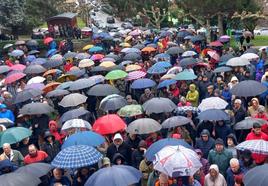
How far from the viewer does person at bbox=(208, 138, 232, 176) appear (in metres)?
9.38

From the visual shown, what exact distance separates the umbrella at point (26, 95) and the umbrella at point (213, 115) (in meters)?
5.60

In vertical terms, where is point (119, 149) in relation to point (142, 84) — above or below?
above

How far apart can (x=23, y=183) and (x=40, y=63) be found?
13393 millimetres

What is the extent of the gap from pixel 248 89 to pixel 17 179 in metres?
7.00

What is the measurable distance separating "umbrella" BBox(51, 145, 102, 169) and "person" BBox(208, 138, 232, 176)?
2106 mm

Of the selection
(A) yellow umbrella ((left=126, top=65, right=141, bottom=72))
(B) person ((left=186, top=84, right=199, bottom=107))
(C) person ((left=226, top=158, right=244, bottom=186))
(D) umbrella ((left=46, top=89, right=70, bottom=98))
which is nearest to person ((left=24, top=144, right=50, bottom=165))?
(C) person ((left=226, top=158, right=244, bottom=186))

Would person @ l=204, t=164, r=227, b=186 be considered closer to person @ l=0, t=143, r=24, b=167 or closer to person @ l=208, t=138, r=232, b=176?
person @ l=208, t=138, r=232, b=176

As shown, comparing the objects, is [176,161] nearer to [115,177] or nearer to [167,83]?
[115,177]

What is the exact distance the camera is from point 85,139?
406 inches

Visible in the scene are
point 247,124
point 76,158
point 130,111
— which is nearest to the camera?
point 76,158

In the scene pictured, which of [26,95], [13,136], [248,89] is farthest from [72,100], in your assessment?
[248,89]

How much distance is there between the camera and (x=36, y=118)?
13.1m

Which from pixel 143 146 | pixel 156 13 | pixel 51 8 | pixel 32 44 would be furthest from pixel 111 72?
pixel 51 8

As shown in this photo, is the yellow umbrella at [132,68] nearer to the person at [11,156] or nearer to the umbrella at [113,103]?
the umbrella at [113,103]
